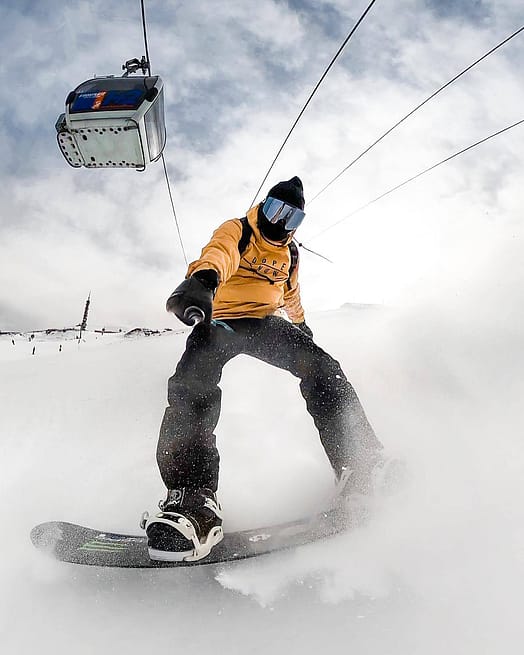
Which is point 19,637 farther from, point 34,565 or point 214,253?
point 214,253

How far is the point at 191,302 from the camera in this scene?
1.88 metres

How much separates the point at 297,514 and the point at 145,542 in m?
0.85

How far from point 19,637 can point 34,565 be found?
1.50ft

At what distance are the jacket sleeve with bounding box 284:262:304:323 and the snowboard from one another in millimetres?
1633

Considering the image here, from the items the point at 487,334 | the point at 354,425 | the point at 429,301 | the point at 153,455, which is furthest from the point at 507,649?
the point at 429,301

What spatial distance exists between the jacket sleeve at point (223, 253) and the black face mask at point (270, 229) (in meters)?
0.15

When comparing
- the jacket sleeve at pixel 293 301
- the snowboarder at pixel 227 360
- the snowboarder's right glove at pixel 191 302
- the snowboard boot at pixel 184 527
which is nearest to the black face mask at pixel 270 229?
the snowboarder at pixel 227 360

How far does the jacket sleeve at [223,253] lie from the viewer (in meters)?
2.12

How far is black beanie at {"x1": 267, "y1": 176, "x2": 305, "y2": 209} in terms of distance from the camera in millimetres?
2770

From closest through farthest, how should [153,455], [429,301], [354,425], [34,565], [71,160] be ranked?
1. [34,565]
2. [354,425]
3. [153,455]
4. [71,160]
5. [429,301]

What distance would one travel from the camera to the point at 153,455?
337 centimetres

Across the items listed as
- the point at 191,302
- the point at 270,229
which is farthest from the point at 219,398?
the point at 270,229

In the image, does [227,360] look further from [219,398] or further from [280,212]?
[280,212]

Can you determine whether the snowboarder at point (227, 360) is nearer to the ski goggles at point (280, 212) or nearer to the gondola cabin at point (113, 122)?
the ski goggles at point (280, 212)
